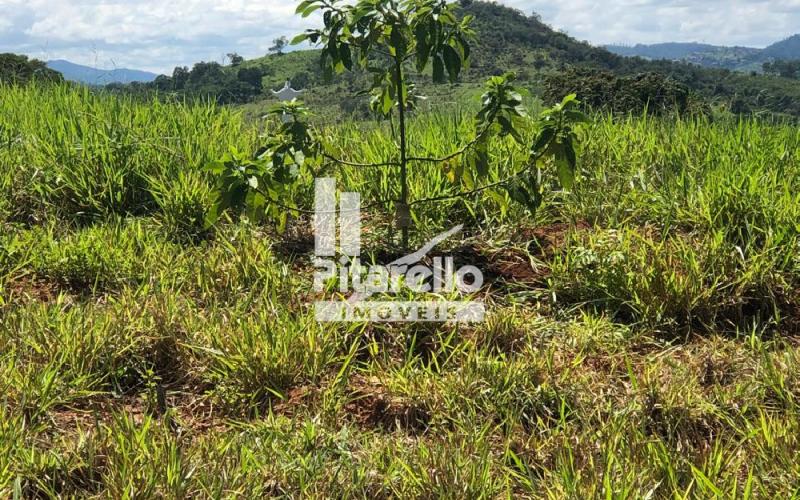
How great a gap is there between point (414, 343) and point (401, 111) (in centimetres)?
116

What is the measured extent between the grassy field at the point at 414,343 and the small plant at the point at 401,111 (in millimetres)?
333

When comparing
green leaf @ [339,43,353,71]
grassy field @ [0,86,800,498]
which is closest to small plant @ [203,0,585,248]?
green leaf @ [339,43,353,71]

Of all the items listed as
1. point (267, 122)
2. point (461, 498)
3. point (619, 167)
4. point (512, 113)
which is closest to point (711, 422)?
point (461, 498)

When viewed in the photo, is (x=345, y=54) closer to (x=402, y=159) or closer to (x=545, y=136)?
(x=402, y=159)

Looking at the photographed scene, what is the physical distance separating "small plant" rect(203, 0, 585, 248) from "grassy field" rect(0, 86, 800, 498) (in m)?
0.33

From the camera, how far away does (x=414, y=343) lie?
8.21 ft

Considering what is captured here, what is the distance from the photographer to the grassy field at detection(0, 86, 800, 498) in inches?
73.0

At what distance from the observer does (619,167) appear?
3.84 metres

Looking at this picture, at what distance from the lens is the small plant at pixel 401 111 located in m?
2.71

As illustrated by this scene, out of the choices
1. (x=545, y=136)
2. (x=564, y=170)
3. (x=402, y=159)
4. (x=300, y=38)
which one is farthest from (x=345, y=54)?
(x=564, y=170)

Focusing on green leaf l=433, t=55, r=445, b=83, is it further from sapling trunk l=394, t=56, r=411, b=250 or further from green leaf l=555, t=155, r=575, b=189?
green leaf l=555, t=155, r=575, b=189

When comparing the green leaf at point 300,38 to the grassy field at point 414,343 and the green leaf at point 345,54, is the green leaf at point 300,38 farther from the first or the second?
the grassy field at point 414,343

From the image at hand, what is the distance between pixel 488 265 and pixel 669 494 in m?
1.51

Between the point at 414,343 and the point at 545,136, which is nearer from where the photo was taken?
the point at 414,343
